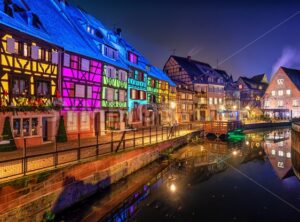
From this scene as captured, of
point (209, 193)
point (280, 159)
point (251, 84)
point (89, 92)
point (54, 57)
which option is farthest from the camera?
point (251, 84)

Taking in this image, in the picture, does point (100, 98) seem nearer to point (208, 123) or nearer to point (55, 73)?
point (55, 73)

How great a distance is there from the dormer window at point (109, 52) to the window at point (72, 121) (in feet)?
27.7

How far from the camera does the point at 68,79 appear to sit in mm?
19812

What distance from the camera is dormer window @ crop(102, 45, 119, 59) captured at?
25172 millimetres

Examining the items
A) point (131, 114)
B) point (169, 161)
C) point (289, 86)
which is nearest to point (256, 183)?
point (169, 161)

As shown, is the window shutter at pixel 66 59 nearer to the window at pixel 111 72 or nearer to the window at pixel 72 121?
the window at pixel 72 121

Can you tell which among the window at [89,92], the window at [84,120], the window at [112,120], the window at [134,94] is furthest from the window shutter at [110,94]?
the window at [134,94]

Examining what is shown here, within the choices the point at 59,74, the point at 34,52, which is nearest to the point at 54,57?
the point at 59,74

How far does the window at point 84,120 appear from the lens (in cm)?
2128

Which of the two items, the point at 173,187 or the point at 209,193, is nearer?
the point at 209,193

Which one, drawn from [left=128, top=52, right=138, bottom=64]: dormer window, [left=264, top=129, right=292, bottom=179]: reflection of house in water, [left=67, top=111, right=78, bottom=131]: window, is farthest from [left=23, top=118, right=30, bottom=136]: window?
[left=264, top=129, right=292, bottom=179]: reflection of house in water

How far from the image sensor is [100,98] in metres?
23.7

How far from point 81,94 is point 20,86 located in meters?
6.16

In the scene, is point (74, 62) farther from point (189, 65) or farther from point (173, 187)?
point (189, 65)
